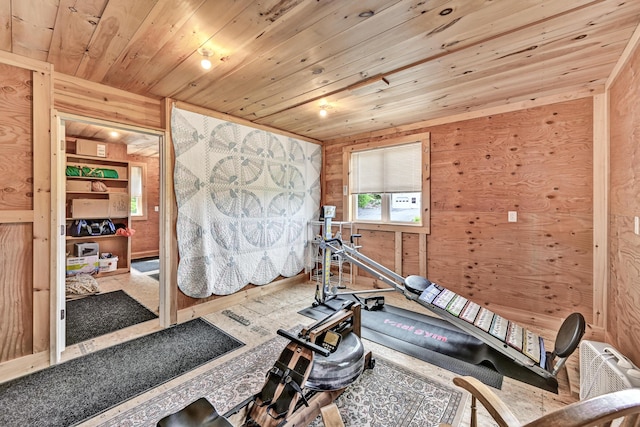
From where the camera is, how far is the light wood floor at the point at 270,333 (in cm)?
176

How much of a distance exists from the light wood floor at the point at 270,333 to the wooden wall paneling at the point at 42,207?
1.25 ft

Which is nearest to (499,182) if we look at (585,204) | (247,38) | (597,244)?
(585,204)

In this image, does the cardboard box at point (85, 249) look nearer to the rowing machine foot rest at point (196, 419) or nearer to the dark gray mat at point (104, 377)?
the dark gray mat at point (104, 377)

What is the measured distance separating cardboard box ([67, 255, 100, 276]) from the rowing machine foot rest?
469 cm

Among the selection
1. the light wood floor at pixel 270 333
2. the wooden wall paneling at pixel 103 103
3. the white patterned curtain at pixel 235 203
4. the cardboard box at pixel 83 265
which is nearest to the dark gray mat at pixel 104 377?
the light wood floor at pixel 270 333

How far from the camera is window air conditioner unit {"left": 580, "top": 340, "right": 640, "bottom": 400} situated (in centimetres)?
138

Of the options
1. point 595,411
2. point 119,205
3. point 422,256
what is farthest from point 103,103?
point 422,256

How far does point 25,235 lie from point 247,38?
232 centimetres

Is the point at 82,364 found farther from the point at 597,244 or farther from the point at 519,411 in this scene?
the point at 597,244

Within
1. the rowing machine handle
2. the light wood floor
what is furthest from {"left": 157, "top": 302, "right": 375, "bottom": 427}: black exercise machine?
the light wood floor

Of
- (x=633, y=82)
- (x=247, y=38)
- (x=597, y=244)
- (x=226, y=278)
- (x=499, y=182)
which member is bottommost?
(x=226, y=278)

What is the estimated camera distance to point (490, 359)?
225cm

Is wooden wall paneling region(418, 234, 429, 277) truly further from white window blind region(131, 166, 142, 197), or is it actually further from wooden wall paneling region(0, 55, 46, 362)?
white window blind region(131, 166, 142, 197)

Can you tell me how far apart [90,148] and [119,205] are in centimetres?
110
